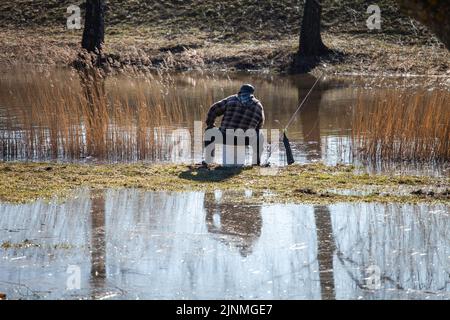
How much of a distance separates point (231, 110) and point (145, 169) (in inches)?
56.5

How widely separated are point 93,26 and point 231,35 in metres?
4.35

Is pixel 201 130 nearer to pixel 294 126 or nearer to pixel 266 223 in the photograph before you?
pixel 294 126

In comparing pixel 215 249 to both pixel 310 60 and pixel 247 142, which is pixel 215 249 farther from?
pixel 310 60

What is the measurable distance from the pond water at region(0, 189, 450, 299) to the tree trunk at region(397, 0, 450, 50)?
209 cm

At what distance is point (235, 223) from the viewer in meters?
10.4

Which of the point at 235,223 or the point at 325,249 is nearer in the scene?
the point at 325,249

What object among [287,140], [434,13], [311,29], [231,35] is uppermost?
[434,13]

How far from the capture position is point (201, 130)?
657 inches

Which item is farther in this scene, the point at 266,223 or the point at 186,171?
the point at 186,171

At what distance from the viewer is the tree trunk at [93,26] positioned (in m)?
27.9

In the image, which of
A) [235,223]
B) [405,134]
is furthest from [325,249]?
[405,134]

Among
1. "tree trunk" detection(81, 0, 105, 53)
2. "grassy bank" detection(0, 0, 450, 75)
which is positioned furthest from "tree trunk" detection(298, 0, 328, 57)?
"tree trunk" detection(81, 0, 105, 53)
